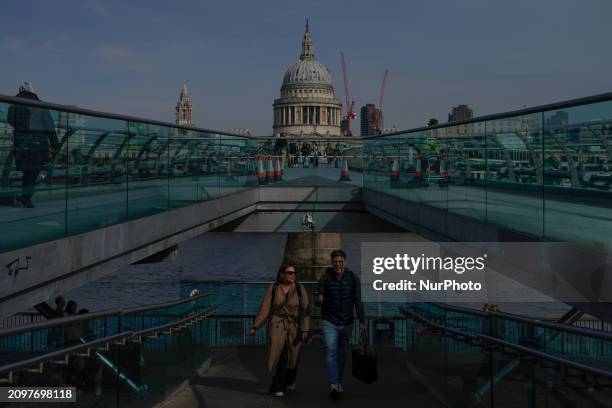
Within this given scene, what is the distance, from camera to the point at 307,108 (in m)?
185

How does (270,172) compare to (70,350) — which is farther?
(270,172)

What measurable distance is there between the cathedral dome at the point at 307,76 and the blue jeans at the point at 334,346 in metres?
183

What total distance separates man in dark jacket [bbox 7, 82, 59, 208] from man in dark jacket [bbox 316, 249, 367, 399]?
3126 millimetres

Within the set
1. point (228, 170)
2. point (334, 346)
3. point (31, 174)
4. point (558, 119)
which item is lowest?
point (334, 346)

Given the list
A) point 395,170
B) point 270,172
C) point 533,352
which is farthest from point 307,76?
point 533,352

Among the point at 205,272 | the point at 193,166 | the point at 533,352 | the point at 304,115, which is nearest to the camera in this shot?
the point at 533,352

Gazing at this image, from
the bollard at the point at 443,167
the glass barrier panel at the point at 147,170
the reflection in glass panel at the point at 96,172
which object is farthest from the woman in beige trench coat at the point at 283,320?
the bollard at the point at 443,167

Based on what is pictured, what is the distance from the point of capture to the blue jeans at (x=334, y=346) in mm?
8508

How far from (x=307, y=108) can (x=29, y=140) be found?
586ft

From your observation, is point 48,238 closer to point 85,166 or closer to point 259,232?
point 85,166

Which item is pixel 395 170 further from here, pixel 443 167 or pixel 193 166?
pixel 193 166

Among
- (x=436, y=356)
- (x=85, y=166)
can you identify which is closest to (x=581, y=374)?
(x=436, y=356)

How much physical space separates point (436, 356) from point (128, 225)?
422 centimetres

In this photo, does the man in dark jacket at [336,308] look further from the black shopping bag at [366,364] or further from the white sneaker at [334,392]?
the black shopping bag at [366,364]
